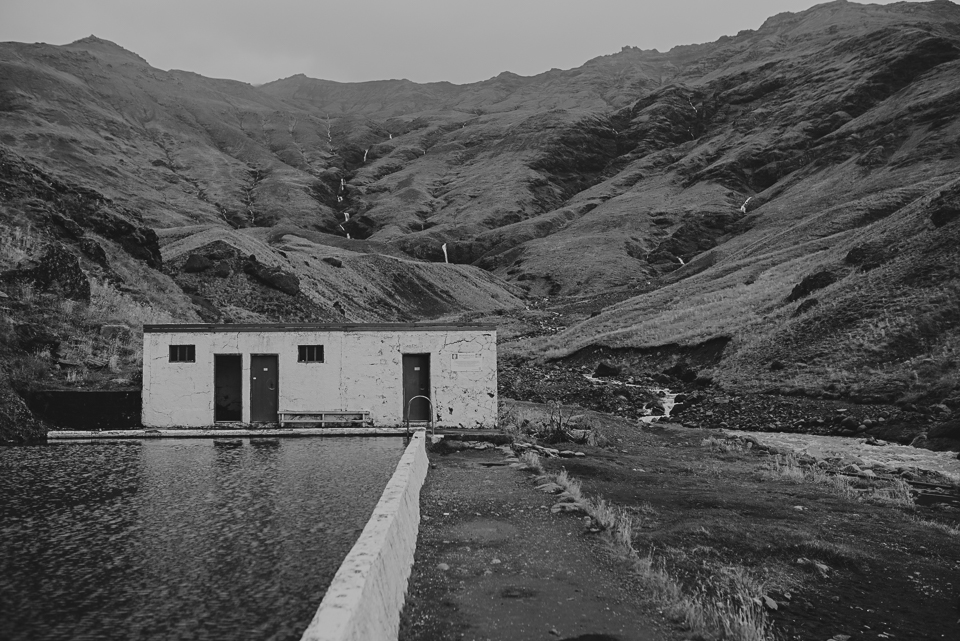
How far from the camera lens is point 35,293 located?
90.2 ft

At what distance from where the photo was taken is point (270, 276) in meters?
51.9

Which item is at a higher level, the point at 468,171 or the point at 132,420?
the point at 468,171

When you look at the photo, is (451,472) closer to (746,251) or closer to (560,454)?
(560,454)

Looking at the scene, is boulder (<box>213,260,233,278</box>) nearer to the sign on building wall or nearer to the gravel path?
the sign on building wall

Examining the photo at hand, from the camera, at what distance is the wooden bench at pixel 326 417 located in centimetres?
2064

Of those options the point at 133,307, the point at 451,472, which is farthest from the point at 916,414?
the point at 133,307

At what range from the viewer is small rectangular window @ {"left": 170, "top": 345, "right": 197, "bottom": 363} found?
20.6 m

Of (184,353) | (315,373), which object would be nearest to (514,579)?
(315,373)

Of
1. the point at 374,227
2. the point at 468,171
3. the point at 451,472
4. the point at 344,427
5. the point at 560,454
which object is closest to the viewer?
the point at 451,472

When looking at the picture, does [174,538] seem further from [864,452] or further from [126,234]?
[126,234]

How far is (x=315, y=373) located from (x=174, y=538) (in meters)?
11.2

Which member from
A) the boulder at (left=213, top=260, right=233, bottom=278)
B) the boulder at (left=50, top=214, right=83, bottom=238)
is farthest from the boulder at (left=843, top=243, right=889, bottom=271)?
the boulder at (left=50, top=214, right=83, bottom=238)

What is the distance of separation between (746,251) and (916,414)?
59.7 metres

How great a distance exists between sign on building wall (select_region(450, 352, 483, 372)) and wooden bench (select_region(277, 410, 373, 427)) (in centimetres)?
330
